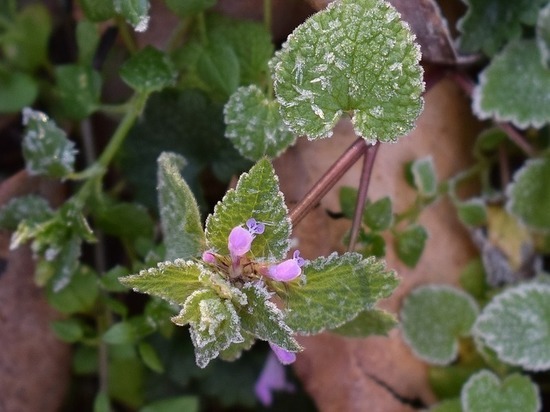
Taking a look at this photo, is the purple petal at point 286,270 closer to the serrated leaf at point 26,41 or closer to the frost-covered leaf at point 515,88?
the frost-covered leaf at point 515,88

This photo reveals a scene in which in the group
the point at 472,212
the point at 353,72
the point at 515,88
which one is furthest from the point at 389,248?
the point at 353,72

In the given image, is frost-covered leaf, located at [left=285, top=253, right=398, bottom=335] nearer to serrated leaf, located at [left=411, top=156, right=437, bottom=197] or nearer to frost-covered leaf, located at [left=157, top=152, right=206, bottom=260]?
frost-covered leaf, located at [left=157, top=152, right=206, bottom=260]

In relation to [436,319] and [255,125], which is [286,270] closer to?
[255,125]

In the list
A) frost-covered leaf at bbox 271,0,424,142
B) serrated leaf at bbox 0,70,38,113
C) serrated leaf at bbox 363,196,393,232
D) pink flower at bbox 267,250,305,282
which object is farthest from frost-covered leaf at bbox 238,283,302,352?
serrated leaf at bbox 0,70,38,113

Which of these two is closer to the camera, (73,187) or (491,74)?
(491,74)

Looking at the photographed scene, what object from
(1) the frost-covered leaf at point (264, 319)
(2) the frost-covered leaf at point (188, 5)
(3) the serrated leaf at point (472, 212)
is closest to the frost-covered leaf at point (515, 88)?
(3) the serrated leaf at point (472, 212)

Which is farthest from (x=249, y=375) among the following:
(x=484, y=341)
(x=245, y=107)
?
(x=245, y=107)

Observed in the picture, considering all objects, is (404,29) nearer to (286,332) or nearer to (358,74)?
(358,74)
